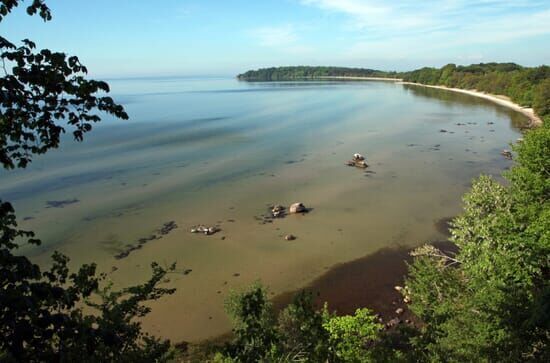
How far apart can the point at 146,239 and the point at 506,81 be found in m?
133

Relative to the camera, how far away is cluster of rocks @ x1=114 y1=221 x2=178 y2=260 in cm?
2584

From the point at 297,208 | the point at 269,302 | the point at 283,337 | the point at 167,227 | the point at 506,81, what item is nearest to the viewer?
the point at 283,337

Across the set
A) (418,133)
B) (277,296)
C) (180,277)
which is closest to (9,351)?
(277,296)

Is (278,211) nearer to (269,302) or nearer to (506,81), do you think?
(269,302)

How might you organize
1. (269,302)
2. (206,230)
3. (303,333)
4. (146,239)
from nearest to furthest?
(303,333) → (269,302) → (146,239) → (206,230)

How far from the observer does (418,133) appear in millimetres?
67625

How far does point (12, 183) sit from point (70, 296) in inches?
1736

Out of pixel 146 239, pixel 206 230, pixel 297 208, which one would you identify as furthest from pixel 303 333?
pixel 297 208

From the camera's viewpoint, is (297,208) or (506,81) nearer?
(297,208)

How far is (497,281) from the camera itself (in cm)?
1370

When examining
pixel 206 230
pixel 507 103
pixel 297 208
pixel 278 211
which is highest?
pixel 507 103

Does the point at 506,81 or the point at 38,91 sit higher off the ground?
the point at 506,81

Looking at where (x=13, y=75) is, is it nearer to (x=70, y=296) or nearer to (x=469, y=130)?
(x=70, y=296)

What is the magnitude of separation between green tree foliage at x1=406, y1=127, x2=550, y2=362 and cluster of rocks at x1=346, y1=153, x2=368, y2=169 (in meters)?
24.8
